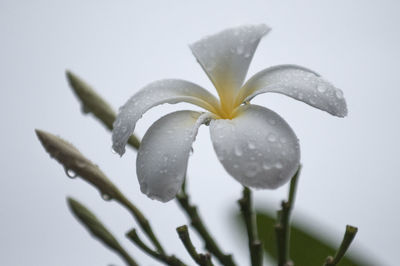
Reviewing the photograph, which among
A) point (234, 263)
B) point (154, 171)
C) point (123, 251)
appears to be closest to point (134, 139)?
point (123, 251)

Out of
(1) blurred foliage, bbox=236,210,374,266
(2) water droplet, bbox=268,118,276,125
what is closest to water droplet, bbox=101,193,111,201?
(2) water droplet, bbox=268,118,276,125

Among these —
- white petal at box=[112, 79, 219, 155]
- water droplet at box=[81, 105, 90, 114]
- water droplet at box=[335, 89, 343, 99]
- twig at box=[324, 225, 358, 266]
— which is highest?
water droplet at box=[81, 105, 90, 114]

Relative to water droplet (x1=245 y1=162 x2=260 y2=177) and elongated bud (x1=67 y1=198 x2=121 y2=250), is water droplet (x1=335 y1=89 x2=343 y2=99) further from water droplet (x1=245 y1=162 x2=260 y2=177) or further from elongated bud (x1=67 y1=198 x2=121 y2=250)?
elongated bud (x1=67 y1=198 x2=121 y2=250)

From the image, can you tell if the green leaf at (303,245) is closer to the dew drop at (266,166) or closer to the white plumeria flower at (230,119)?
the white plumeria flower at (230,119)

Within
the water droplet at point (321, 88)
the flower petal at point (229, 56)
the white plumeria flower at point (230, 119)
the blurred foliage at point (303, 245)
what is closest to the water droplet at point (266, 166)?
the white plumeria flower at point (230, 119)

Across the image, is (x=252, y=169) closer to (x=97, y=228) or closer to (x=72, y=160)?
(x=72, y=160)

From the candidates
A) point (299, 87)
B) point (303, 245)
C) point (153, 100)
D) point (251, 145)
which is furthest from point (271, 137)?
point (303, 245)
